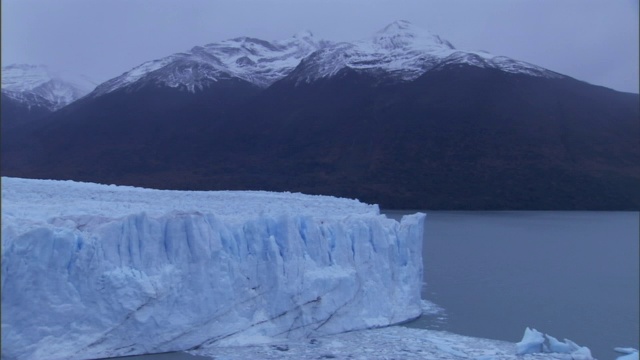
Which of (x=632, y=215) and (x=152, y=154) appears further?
(x=152, y=154)

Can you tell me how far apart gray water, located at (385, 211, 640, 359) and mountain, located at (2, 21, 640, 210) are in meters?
10.3

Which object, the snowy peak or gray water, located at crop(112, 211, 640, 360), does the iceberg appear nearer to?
gray water, located at crop(112, 211, 640, 360)

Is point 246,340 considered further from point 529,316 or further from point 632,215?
point 632,215

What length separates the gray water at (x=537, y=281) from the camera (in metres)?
8.00

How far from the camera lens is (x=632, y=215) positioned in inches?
1070

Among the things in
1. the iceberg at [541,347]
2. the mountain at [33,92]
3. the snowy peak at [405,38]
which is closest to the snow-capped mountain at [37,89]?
the mountain at [33,92]


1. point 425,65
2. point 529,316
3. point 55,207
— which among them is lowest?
point 529,316

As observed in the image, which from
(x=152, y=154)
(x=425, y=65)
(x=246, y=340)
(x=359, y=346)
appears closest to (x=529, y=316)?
(x=359, y=346)

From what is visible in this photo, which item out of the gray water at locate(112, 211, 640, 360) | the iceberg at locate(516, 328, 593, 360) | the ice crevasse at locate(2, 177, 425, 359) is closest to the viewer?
the ice crevasse at locate(2, 177, 425, 359)

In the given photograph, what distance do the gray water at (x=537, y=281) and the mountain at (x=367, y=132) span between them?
10295 millimetres

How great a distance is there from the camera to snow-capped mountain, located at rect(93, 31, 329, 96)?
5066 cm

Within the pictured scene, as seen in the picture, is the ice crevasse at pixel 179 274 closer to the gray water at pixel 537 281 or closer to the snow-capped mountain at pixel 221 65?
the gray water at pixel 537 281

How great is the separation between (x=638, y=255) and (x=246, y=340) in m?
12.3

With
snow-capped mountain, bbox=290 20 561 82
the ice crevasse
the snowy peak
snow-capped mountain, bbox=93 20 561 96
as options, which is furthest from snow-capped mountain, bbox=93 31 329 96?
the ice crevasse
